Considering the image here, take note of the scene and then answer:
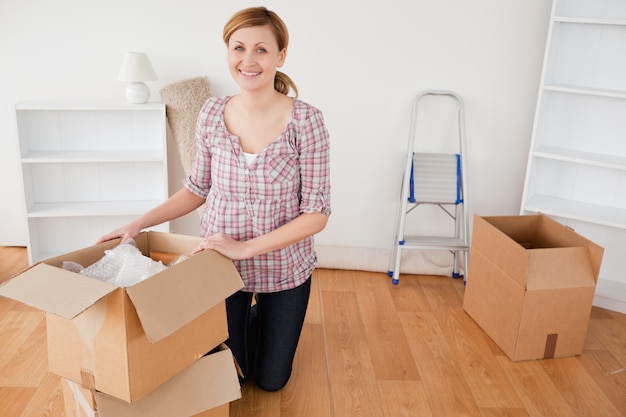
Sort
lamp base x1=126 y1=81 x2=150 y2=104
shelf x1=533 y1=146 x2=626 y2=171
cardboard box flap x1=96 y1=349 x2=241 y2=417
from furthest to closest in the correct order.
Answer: lamp base x1=126 y1=81 x2=150 y2=104
shelf x1=533 y1=146 x2=626 y2=171
cardboard box flap x1=96 y1=349 x2=241 y2=417

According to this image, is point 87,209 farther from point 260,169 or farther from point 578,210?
point 578,210

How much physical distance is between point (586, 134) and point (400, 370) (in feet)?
5.46

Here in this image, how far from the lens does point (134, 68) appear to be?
2934mm

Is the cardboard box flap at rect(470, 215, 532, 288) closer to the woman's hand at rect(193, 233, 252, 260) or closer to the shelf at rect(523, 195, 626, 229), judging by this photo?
the shelf at rect(523, 195, 626, 229)

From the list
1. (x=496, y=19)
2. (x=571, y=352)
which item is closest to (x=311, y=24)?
(x=496, y=19)

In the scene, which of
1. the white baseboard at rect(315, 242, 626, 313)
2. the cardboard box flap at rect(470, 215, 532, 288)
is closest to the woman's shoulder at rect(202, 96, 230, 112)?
the cardboard box flap at rect(470, 215, 532, 288)

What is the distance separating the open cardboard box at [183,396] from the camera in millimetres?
1531

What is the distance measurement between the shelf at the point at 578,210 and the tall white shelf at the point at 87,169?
77.9 inches

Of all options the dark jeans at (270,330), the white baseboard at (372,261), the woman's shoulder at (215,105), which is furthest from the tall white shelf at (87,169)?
the dark jeans at (270,330)

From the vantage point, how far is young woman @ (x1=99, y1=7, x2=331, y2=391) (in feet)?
6.24

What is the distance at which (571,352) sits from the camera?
105 inches

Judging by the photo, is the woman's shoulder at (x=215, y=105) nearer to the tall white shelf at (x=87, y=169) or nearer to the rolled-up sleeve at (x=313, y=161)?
the rolled-up sleeve at (x=313, y=161)

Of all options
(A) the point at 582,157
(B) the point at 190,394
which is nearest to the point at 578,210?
(A) the point at 582,157

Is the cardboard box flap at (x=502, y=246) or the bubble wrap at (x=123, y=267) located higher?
the bubble wrap at (x=123, y=267)
